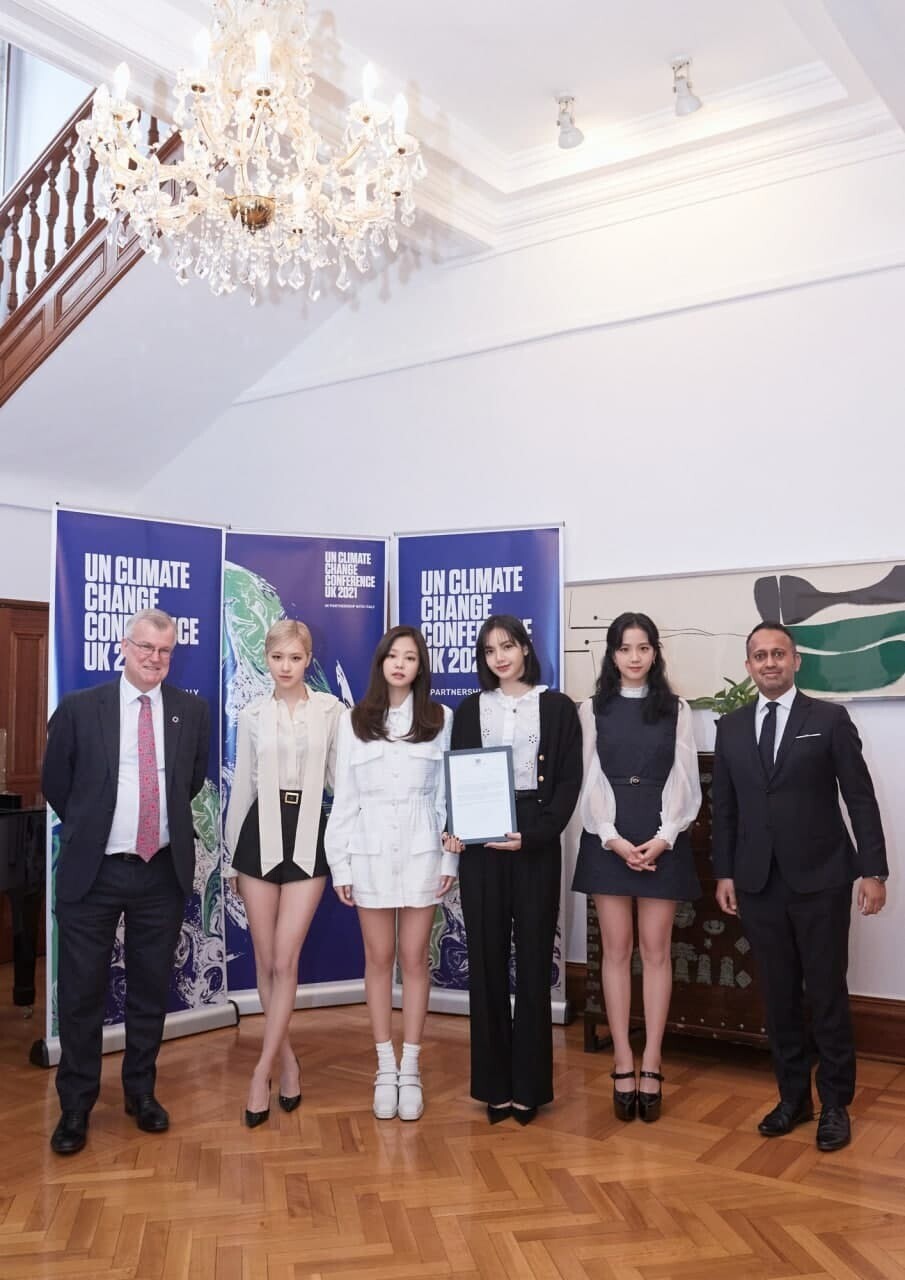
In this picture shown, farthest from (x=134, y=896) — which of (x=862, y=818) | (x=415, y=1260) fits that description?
(x=862, y=818)

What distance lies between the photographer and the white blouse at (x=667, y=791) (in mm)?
3865

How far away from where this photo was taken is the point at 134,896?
3795mm

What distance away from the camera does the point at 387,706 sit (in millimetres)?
3965

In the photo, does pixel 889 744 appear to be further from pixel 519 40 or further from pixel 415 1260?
pixel 519 40

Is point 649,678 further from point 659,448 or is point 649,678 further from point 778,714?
point 659,448

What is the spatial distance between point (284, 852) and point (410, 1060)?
87 centimetres

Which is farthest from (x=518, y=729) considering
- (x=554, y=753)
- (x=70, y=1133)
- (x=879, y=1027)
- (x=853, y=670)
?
(x=879, y=1027)

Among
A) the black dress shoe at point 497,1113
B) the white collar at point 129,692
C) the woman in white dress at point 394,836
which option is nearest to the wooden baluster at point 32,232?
the white collar at point 129,692

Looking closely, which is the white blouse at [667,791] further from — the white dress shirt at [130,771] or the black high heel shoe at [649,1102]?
the white dress shirt at [130,771]

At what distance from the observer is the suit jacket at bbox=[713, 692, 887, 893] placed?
3.59m

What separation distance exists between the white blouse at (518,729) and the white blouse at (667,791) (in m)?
0.23

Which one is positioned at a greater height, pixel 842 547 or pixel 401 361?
pixel 401 361

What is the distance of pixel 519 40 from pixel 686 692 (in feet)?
9.75

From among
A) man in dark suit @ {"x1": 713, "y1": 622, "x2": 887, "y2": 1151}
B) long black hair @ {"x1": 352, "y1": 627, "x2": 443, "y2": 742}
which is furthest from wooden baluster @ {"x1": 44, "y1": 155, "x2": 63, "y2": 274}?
man in dark suit @ {"x1": 713, "y1": 622, "x2": 887, "y2": 1151}
